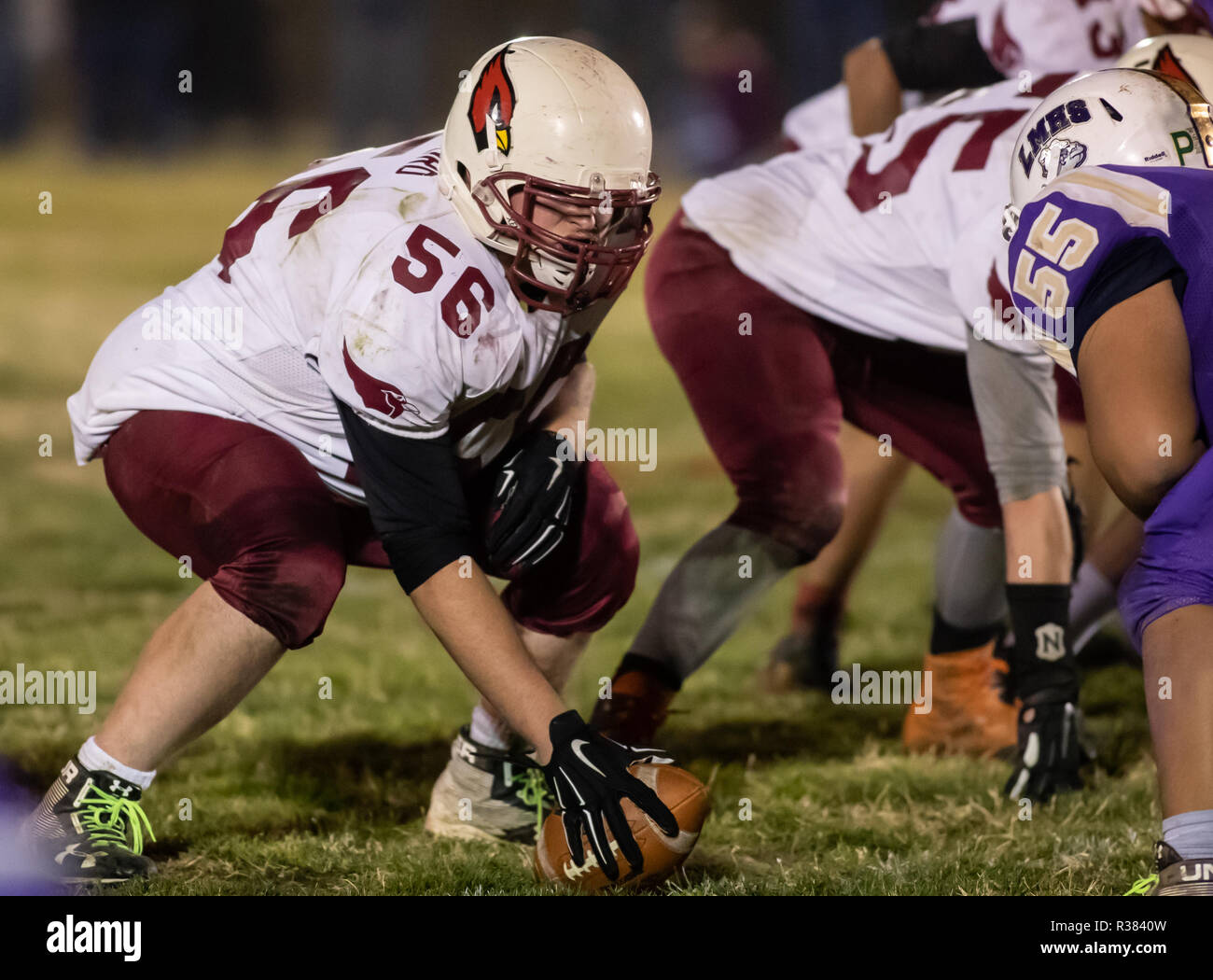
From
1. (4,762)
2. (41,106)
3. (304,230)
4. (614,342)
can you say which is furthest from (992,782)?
(41,106)

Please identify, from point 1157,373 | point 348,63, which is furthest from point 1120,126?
point 348,63

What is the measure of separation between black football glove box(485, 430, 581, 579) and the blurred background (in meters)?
10.2

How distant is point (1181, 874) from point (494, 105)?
1599 mm

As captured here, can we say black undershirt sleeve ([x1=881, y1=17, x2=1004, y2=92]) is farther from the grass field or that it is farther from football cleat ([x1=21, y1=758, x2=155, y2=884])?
football cleat ([x1=21, y1=758, x2=155, y2=884])

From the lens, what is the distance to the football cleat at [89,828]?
2.54 m

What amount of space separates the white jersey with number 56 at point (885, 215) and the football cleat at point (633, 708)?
93cm

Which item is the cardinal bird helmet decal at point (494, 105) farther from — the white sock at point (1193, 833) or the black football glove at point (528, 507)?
the white sock at point (1193, 833)

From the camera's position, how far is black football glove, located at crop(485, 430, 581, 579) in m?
2.75

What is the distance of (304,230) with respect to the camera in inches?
105

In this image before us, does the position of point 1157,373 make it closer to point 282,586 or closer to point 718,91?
point 282,586

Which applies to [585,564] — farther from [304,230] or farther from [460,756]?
[304,230]

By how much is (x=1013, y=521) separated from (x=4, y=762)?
2.25m
